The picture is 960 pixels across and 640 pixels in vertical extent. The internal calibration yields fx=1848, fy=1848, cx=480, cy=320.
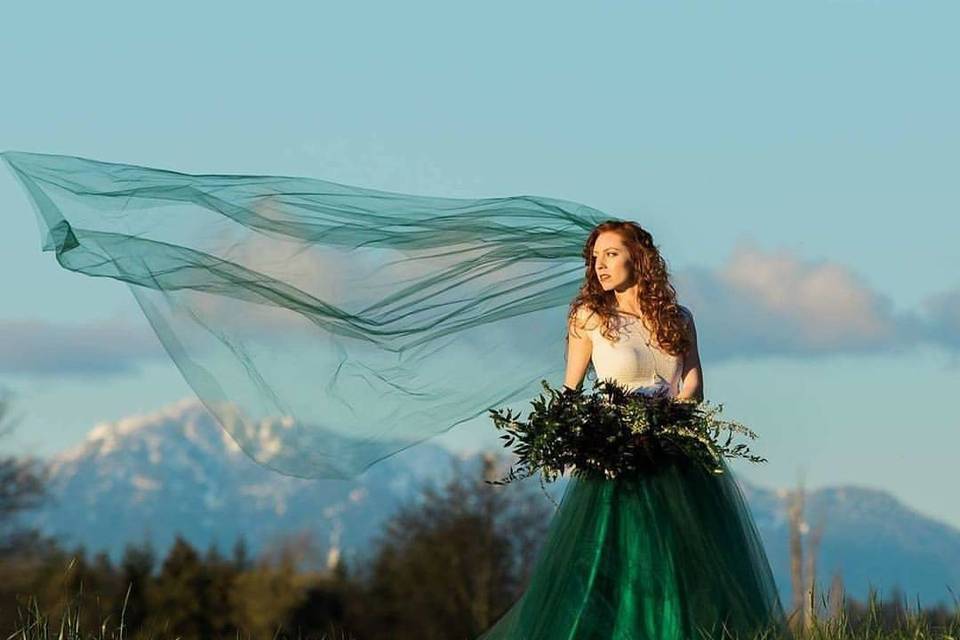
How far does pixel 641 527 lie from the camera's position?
1045cm

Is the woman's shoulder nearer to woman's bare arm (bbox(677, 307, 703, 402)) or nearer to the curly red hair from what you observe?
the curly red hair

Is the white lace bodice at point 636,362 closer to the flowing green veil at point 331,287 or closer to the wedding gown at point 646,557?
the wedding gown at point 646,557

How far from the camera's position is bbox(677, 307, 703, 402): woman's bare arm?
1093 cm

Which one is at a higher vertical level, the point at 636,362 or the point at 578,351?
the point at 578,351

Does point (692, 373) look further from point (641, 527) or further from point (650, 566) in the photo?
point (650, 566)

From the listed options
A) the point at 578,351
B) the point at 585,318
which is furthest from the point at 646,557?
the point at 585,318

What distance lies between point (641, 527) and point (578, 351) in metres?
1.18

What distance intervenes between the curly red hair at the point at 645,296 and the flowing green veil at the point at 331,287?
0.66 m

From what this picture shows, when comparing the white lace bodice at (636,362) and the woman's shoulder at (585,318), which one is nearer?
the white lace bodice at (636,362)

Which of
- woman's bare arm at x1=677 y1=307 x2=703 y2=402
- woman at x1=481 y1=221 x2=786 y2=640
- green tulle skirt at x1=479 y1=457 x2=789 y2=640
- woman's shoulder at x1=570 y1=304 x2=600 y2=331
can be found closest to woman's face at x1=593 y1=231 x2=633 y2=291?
woman at x1=481 y1=221 x2=786 y2=640

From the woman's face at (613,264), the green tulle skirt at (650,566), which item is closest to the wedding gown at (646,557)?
the green tulle skirt at (650,566)

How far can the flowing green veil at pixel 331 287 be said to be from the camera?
1142 centimetres

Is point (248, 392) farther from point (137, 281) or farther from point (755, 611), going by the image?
point (755, 611)

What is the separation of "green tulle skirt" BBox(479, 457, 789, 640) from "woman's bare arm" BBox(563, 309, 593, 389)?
0.65 meters
